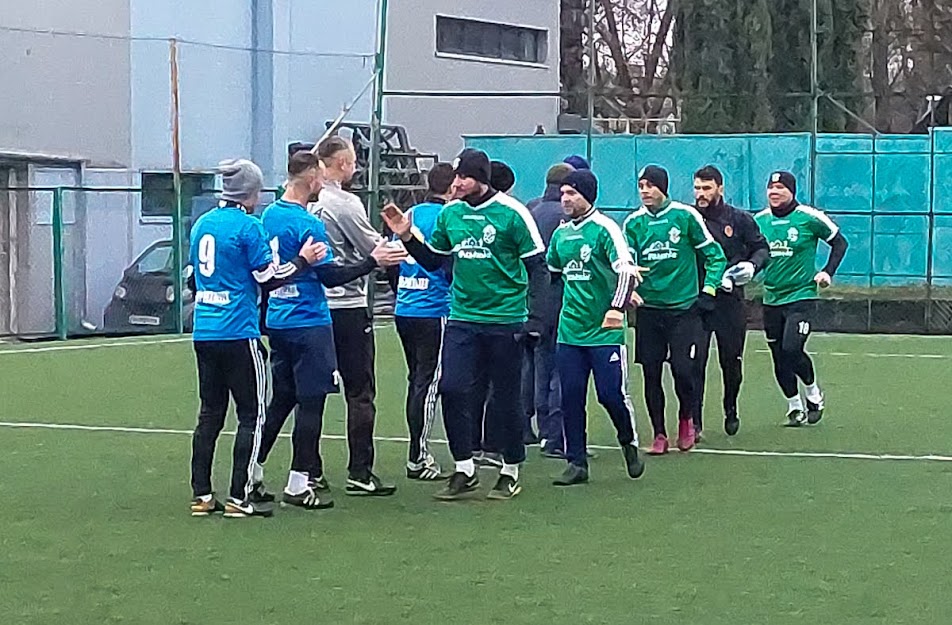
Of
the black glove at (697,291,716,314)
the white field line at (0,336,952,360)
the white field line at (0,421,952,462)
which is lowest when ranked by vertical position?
the white field line at (0,336,952,360)

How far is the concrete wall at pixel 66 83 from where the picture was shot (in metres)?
27.6

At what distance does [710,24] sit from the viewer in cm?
3038

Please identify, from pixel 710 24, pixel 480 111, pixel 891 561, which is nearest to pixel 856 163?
pixel 710 24

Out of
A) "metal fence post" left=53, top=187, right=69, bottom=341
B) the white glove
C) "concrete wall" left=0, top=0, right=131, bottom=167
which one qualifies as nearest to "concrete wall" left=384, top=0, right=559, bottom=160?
"concrete wall" left=0, top=0, right=131, bottom=167

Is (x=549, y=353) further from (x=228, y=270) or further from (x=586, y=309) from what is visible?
(x=228, y=270)

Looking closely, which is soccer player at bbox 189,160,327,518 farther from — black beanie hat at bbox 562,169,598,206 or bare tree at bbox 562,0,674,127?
bare tree at bbox 562,0,674,127

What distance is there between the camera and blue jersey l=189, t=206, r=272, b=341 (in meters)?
9.42

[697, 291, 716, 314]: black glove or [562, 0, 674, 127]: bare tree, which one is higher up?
[562, 0, 674, 127]: bare tree

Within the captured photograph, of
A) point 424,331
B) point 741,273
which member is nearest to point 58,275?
point 741,273

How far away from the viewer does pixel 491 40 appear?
36.9 meters

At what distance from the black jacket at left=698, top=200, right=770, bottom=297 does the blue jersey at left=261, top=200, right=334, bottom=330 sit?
4359 millimetres

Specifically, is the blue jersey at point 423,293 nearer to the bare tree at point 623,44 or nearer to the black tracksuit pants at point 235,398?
the black tracksuit pants at point 235,398

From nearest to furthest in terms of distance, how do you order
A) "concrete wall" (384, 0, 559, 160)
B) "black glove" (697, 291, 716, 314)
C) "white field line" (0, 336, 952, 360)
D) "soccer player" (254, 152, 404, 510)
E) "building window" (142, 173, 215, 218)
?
1. "soccer player" (254, 152, 404, 510)
2. "black glove" (697, 291, 716, 314)
3. "white field line" (0, 336, 952, 360)
4. "building window" (142, 173, 215, 218)
5. "concrete wall" (384, 0, 559, 160)

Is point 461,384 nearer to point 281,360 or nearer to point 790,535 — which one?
point 281,360
